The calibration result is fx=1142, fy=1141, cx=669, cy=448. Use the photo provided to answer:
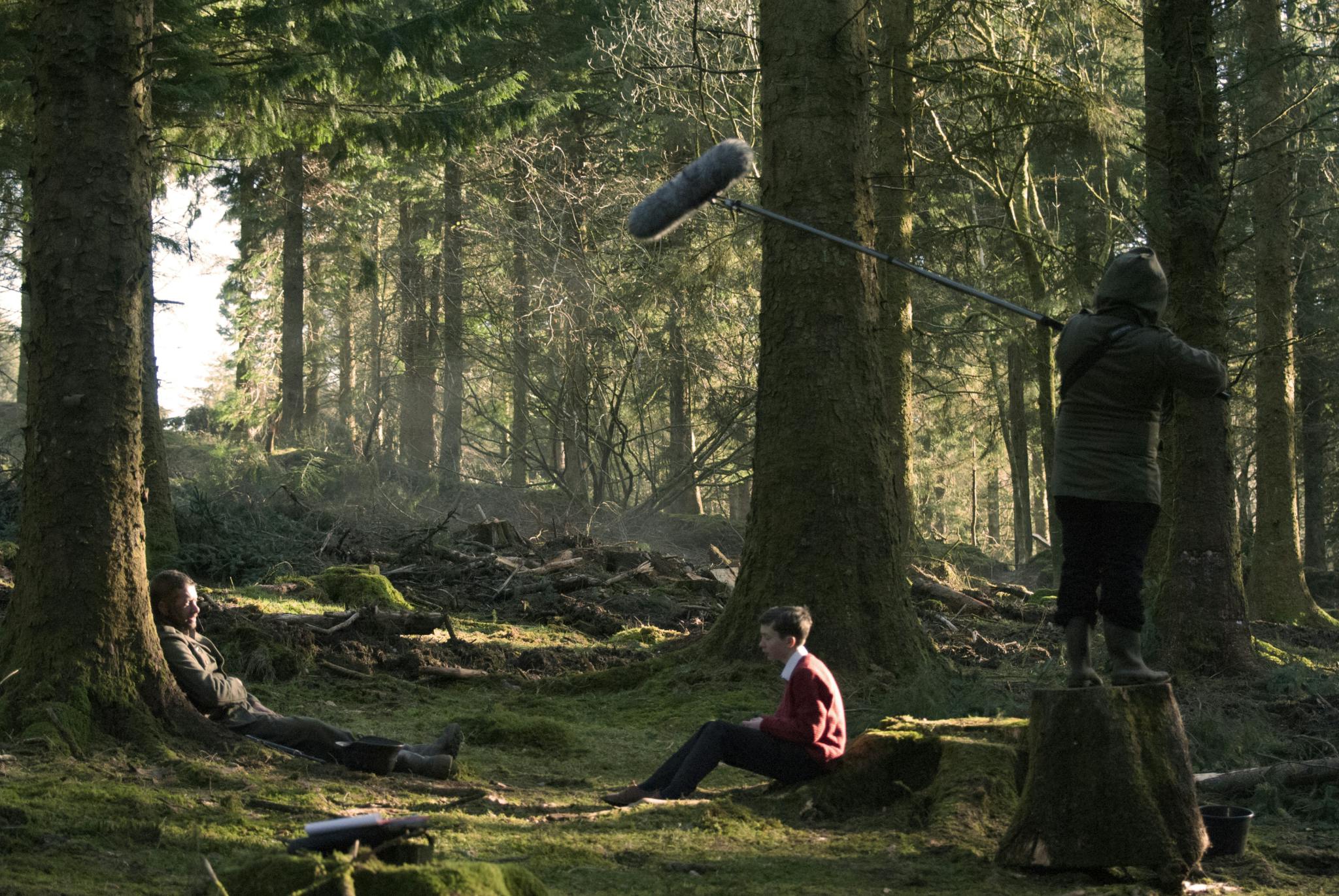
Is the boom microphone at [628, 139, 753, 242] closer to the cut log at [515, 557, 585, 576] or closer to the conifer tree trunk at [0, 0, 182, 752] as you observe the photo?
the conifer tree trunk at [0, 0, 182, 752]

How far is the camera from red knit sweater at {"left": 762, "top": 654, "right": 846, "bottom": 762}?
20.3 feet

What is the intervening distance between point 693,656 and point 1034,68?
9.29 m

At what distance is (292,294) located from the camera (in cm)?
2625

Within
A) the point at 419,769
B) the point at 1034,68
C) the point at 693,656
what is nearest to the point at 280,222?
the point at 1034,68

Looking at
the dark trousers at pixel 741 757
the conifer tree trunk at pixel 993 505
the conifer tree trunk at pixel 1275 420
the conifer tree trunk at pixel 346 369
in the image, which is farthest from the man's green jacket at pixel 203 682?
the conifer tree trunk at pixel 993 505

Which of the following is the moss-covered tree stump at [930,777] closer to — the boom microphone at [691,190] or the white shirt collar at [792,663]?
the white shirt collar at [792,663]

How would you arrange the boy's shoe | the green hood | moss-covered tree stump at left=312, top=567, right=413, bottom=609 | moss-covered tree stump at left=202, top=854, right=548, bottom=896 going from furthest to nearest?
moss-covered tree stump at left=312, top=567, right=413, bottom=609
the boy's shoe
the green hood
moss-covered tree stump at left=202, top=854, right=548, bottom=896

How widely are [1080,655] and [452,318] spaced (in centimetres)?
1964

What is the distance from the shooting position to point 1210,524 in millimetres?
9320

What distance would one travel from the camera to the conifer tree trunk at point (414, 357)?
78.6ft

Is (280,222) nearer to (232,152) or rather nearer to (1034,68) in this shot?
(232,152)

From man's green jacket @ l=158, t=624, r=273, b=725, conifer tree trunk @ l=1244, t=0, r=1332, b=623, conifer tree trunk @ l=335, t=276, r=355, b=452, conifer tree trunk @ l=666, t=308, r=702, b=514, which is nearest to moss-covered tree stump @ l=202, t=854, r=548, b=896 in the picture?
man's green jacket @ l=158, t=624, r=273, b=725

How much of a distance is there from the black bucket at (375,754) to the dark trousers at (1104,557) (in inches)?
144

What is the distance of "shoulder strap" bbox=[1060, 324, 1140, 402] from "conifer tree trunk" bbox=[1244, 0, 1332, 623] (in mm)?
12438
